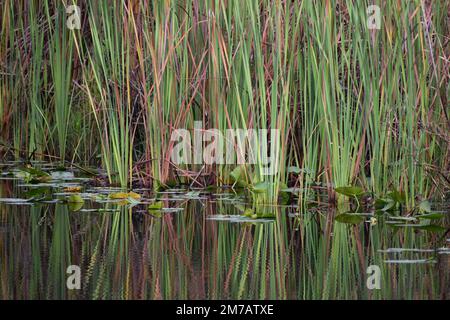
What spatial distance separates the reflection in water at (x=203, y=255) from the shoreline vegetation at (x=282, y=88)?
396 millimetres

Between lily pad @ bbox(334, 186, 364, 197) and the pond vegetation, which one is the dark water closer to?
the pond vegetation

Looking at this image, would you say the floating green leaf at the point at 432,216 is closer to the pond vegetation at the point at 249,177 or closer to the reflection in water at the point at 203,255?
the pond vegetation at the point at 249,177

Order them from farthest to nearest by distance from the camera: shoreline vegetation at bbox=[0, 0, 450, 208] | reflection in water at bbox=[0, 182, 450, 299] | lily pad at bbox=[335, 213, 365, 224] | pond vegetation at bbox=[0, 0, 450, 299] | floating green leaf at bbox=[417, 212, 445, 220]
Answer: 1. shoreline vegetation at bbox=[0, 0, 450, 208]
2. lily pad at bbox=[335, 213, 365, 224]
3. floating green leaf at bbox=[417, 212, 445, 220]
4. pond vegetation at bbox=[0, 0, 450, 299]
5. reflection in water at bbox=[0, 182, 450, 299]

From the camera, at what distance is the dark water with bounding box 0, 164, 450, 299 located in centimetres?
358

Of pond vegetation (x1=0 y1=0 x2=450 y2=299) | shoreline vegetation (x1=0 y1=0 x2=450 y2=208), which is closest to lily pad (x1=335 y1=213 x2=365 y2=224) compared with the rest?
pond vegetation (x1=0 y1=0 x2=450 y2=299)

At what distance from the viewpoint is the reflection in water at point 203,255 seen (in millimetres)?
3566

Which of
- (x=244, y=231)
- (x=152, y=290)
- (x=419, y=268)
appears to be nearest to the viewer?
(x=152, y=290)

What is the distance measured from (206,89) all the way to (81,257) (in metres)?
2.07

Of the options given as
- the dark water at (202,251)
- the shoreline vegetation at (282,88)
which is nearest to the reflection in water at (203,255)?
the dark water at (202,251)

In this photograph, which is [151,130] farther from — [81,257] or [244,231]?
[81,257]

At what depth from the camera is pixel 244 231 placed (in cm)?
470

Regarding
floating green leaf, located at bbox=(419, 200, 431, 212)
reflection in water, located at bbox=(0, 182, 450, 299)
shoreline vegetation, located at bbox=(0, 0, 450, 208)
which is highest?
shoreline vegetation, located at bbox=(0, 0, 450, 208)

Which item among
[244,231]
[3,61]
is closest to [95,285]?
[244,231]

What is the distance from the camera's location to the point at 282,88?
201 inches
